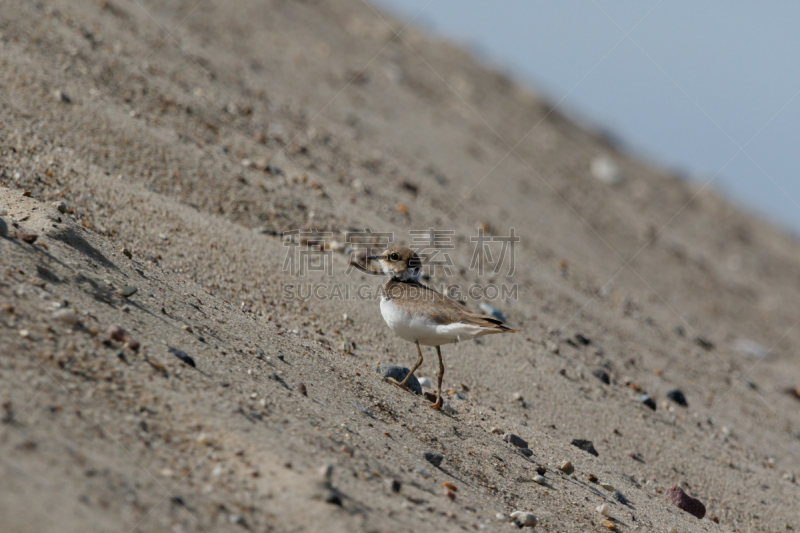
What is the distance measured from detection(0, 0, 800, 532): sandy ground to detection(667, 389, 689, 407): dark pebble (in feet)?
0.42

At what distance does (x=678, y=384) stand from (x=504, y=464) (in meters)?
4.61

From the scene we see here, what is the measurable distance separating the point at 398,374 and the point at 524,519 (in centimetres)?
197

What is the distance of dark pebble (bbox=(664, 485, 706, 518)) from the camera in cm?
607

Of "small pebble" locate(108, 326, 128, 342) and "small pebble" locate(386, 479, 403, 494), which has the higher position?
"small pebble" locate(108, 326, 128, 342)

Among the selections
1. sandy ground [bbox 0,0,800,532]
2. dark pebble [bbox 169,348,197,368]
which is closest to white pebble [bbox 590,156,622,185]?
sandy ground [bbox 0,0,800,532]

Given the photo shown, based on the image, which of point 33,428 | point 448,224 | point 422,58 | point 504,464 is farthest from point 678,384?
point 422,58

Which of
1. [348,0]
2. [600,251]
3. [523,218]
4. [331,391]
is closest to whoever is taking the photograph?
[331,391]

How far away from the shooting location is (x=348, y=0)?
771 inches

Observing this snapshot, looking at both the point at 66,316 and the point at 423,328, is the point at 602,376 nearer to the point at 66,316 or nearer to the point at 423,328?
the point at 423,328

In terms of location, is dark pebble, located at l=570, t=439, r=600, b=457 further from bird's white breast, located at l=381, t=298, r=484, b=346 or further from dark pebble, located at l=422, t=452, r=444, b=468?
dark pebble, located at l=422, t=452, r=444, b=468

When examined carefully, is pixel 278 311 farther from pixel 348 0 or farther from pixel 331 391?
pixel 348 0

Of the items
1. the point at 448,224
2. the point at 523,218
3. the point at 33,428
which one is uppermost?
the point at 523,218

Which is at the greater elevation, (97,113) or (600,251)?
(600,251)

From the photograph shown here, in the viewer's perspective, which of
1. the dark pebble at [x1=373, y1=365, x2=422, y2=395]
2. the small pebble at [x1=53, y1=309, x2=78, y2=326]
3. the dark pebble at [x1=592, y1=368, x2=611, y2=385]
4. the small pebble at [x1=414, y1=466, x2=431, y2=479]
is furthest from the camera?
the dark pebble at [x1=592, y1=368, x2=611, y2=385]
